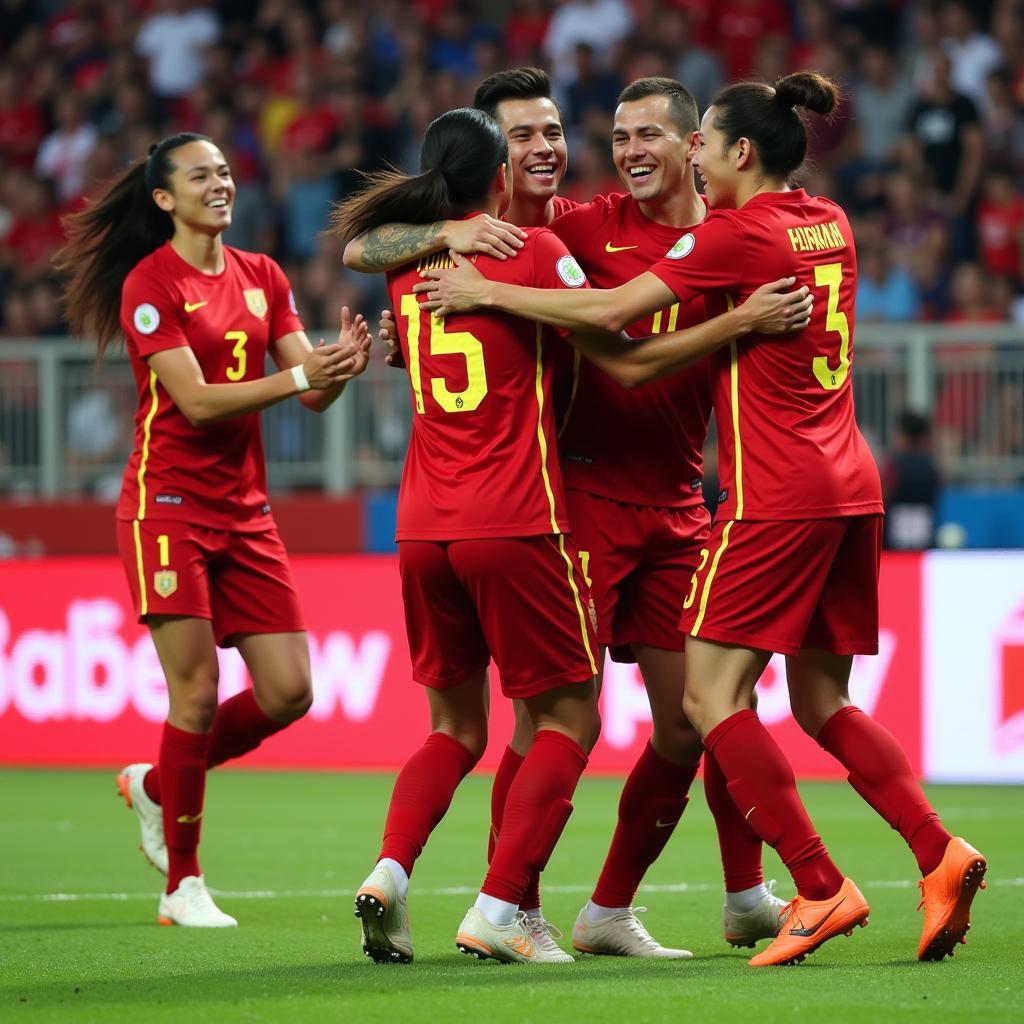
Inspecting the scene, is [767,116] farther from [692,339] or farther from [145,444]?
[145,444]

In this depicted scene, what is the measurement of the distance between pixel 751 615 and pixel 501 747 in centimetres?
623

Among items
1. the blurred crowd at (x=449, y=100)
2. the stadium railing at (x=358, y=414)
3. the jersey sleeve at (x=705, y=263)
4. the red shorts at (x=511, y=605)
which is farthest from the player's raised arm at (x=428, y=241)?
the blurred crowd at (x=449, y=100)

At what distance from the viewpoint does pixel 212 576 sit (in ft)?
22.2

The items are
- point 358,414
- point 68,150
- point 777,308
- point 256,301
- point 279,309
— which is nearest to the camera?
point 777,308

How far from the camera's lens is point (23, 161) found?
18094 millimetres

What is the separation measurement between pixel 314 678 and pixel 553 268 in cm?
673

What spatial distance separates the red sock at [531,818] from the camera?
17.0 feet

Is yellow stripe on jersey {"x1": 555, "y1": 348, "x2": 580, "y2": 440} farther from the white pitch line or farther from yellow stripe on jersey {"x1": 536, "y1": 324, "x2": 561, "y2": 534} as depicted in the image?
the white pitch line

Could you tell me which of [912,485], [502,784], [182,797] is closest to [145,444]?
[182,797]

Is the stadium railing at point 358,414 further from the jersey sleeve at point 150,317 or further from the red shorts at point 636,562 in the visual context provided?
the red shorts at point 636,562

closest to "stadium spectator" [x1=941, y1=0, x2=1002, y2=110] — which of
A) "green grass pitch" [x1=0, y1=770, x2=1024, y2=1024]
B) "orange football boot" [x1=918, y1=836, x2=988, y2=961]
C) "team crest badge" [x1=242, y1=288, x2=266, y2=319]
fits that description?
"green grass pitch" [x1=0, y1=770, x2=1024, y2=1024]

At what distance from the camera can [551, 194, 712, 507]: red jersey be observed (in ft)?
Result: 18.9

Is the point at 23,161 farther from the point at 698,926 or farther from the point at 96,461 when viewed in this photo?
the point at 698,926

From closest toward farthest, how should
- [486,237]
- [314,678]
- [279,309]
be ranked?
1. [486,237]
2. [279,309]
3. [314,678]
